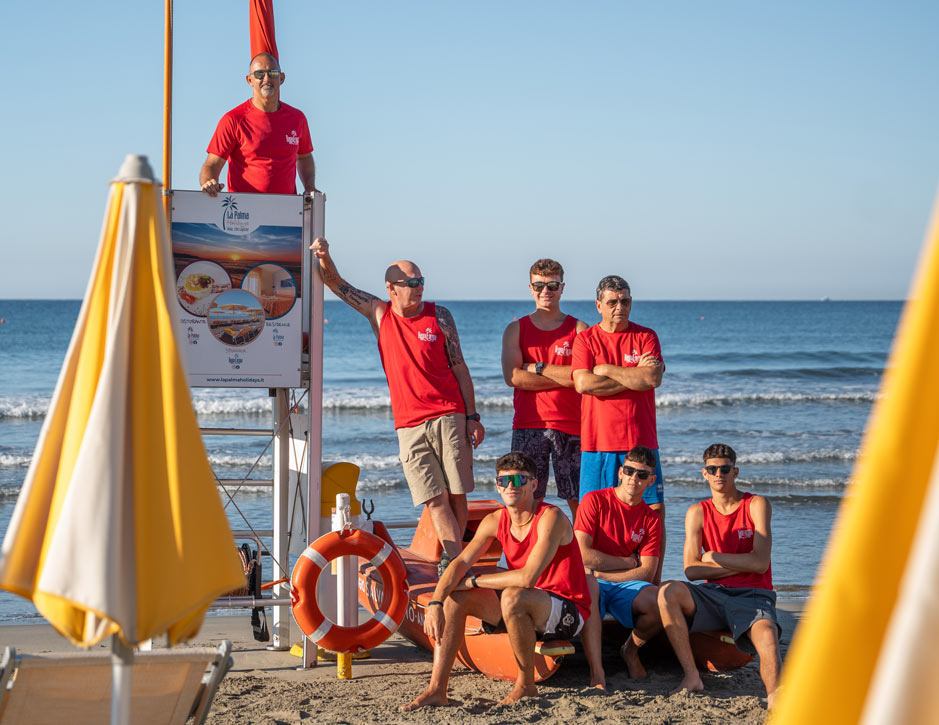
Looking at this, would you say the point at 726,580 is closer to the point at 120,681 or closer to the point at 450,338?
the point at 450,338

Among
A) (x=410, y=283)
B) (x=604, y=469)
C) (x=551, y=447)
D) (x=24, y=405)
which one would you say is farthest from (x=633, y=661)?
(x=24, y=405)

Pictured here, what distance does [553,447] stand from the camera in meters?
6.21

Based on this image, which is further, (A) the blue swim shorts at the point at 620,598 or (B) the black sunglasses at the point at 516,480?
(A) the blue swim shorts at the point at 620,598

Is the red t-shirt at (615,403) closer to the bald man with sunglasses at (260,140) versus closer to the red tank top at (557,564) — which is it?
the red tank top at (557,564)

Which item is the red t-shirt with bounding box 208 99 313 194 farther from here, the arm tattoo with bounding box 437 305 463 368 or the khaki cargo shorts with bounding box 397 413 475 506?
the khaki cargo shorts with bounding box 397 413 475 506

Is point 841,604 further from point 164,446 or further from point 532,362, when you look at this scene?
point 532,362

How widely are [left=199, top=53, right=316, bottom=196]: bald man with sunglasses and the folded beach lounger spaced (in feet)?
9.24

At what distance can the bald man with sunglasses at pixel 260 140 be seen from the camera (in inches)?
226

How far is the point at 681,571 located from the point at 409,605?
2.95m

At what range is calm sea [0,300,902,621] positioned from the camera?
448 inches

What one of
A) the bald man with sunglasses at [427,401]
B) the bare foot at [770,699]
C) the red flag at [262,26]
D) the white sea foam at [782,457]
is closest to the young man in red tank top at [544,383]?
the bald man with sunglasses at [427,401]

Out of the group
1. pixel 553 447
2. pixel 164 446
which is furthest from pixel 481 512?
pixel 164 446

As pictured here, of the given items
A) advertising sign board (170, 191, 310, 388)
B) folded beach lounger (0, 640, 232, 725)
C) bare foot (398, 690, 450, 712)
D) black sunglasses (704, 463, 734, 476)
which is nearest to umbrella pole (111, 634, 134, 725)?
folded beach lounger (0, 640, 232, 725)

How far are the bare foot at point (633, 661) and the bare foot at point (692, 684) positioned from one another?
10.5 inches
